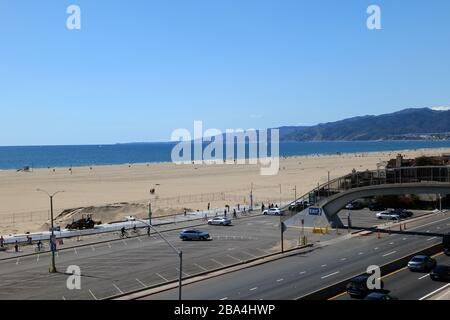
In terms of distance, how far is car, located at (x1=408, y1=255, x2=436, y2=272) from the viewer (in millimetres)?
31391

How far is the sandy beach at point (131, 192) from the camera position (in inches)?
2778

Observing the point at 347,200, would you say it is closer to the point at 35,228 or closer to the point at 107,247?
the point at 107,247

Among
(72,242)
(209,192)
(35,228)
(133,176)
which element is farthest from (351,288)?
(133,176)

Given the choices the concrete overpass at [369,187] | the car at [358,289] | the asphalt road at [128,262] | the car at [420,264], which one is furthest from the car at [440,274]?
the concrete overpass at [369,187]

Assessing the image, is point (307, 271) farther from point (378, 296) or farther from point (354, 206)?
point (354, 206)

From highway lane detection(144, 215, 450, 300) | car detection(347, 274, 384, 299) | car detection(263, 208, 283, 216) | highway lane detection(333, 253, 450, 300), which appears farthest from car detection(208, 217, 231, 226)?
car detection(347, 274, 384, 299)

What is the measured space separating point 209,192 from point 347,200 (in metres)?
47.3

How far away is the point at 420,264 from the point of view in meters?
31.4

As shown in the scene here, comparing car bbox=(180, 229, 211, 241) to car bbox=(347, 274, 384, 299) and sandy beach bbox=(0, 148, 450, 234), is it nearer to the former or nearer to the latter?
sandy beach bbox=(0, 148, 450, 234)

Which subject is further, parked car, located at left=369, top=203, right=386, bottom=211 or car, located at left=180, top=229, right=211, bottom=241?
parked car, located at left=369, top=203, right=386, bottom=211

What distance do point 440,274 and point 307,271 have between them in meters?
7.65

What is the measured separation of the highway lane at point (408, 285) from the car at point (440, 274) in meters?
0.26

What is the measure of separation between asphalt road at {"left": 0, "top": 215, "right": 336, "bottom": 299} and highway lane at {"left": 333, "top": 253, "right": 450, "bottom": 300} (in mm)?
11043

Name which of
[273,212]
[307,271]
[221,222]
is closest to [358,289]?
[307,271]
